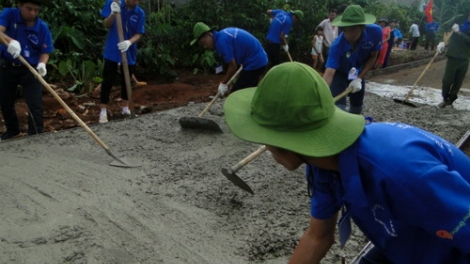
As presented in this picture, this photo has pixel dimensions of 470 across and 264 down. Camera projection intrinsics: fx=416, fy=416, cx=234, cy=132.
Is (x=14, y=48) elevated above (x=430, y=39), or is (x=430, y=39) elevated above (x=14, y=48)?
(x=14, y=48)

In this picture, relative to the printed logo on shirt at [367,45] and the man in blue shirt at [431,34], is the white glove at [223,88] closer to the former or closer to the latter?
the printed logo on shirt at [367,45]

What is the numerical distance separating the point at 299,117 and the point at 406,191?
35 cm

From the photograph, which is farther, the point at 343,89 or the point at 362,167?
the point at 343,89

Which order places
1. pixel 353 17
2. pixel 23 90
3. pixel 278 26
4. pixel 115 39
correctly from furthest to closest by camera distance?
pixel 278 26, pixel 115 39, pixel 23 90, pixel 353 17

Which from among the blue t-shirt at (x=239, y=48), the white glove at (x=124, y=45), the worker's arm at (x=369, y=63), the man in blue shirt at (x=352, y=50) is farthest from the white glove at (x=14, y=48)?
the worker's arm at (x=369, y=63)

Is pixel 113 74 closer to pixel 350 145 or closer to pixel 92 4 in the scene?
pixel 92 4

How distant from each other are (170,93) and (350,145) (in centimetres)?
606

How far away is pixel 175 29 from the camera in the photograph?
28.2ft

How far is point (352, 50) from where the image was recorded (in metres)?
4.28

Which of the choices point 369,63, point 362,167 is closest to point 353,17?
point 369,63

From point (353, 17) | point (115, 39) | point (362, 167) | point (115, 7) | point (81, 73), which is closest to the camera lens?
point (362, 167)

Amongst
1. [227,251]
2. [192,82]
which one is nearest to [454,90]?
[192,82]

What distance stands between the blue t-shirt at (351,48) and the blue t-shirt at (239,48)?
0.99m

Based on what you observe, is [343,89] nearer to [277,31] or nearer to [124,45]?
[124,45]
